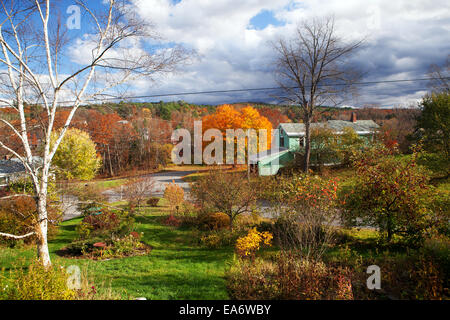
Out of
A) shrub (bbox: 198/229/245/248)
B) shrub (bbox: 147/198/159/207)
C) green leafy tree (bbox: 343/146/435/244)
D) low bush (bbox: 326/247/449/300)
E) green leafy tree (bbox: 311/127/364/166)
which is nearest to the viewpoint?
low bush (bbox: 326/247/449/300)

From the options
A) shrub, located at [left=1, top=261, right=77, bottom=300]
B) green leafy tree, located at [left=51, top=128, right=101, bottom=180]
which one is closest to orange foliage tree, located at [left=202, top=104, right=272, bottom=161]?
green leafy tree, located at [left=51, top=128, right=101, bottom=180]

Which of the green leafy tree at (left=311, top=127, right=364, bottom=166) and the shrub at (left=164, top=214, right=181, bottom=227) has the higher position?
the green leafy tree at (left=311, top=127, right=364, bottom=166)

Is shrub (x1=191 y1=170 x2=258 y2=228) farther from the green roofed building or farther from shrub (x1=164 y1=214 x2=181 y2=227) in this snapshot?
the green roofed building

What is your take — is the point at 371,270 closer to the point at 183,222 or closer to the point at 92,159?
the point at 183,222

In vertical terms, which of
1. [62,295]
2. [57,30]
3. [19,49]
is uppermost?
[57,30]

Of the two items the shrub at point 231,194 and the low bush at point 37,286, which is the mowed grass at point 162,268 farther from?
the shrub at point 231,194

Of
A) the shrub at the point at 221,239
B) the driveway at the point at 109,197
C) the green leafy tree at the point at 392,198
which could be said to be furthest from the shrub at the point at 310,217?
the driveway at the point at 109,197

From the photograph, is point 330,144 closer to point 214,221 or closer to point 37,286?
point 214,221

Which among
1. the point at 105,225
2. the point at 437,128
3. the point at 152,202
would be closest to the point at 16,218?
the point at 105,225

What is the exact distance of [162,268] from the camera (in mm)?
7590

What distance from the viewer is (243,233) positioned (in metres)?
10.5

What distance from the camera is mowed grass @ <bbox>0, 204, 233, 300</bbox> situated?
5.83 meters

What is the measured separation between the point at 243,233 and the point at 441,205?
6.79 meters

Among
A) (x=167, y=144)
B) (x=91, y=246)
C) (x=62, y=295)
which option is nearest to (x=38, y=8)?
(x=62, y=295)
